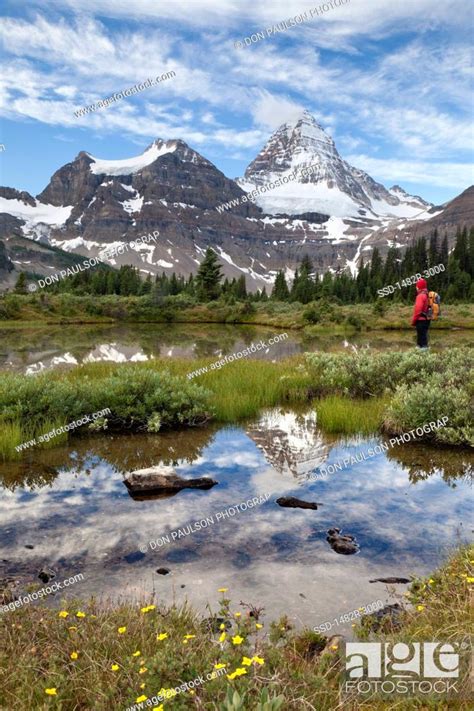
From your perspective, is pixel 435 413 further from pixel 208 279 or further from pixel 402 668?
pixel 208 279

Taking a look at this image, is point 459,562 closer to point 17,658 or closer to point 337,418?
point 17,658

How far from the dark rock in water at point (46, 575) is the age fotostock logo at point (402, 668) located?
3.83m

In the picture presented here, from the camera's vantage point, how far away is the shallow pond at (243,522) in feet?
20.9

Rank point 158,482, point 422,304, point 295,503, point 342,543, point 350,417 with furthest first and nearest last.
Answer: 1. point 422,304
2. point 350,417
3. point 158,482
4. point 295,503
5. point 342,543

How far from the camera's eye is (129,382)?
1459 cm

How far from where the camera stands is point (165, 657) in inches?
153

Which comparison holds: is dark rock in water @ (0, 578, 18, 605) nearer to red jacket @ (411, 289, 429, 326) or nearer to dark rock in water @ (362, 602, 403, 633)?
dark rock in water @ (362, 602, 403, 633)

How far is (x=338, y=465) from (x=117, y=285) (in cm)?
13153

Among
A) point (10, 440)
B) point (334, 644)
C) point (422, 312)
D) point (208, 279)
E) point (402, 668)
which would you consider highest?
point (208, 279)

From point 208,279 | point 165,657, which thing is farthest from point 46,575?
point 208,279

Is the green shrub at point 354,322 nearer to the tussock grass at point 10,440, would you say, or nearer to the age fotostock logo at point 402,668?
the tussock grass at point 10,440

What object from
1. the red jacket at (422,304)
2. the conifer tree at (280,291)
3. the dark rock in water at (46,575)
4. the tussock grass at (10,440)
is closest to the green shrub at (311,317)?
the conifer tree at (280,291)

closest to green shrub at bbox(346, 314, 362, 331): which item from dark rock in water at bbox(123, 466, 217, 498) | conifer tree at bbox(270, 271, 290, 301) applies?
conifer tree at bbox(270, 271, 290, 301)

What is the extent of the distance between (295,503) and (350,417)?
230 inches
